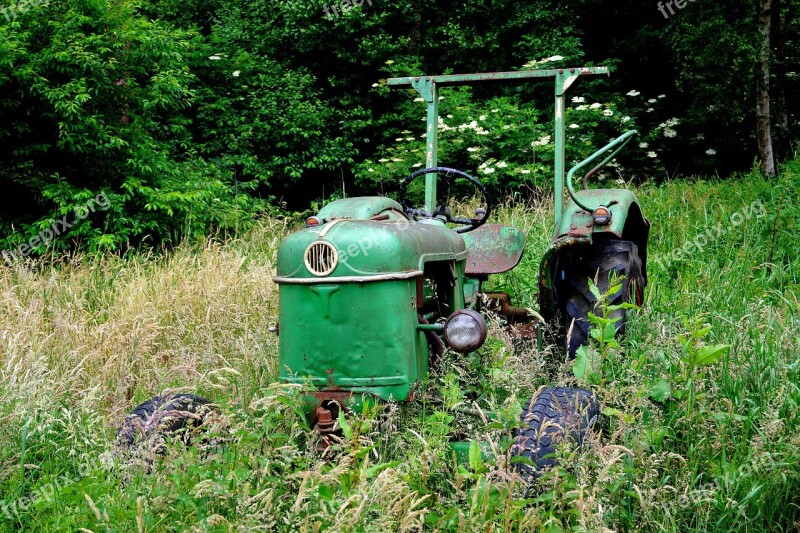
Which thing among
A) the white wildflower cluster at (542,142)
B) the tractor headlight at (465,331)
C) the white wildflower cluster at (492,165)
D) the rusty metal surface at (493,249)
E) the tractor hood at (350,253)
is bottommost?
the tractor headlight at (465,331)

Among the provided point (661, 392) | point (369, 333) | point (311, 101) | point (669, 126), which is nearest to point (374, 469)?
point (369, 333)

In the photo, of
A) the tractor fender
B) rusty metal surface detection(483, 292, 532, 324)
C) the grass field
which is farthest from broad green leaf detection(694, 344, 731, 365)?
rusty metal surface detection(483, 292, 532, 324)

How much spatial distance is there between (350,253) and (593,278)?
4.60 ft

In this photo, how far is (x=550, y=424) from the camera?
2.36m

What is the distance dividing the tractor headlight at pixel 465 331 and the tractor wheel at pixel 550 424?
283mm

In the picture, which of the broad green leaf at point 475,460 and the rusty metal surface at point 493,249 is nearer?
the broad green leaf at point 475,460

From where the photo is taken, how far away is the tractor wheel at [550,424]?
2420mm

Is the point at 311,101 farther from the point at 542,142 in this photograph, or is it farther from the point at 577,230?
the point at 577,230

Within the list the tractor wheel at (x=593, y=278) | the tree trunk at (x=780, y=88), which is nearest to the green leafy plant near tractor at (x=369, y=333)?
the tractor wheel at (x=593, y=278)

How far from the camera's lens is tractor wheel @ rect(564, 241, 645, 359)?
356 cm

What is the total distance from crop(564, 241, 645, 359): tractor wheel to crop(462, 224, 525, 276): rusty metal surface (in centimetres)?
48

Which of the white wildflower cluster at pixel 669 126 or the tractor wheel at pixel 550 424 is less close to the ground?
the white wildflower cluster at pixel 669 126

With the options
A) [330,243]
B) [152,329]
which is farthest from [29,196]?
[330,243]

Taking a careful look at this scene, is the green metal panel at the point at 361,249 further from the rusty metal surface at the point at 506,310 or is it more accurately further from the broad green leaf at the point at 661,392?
the rusty metal surface at the point at 506,310
